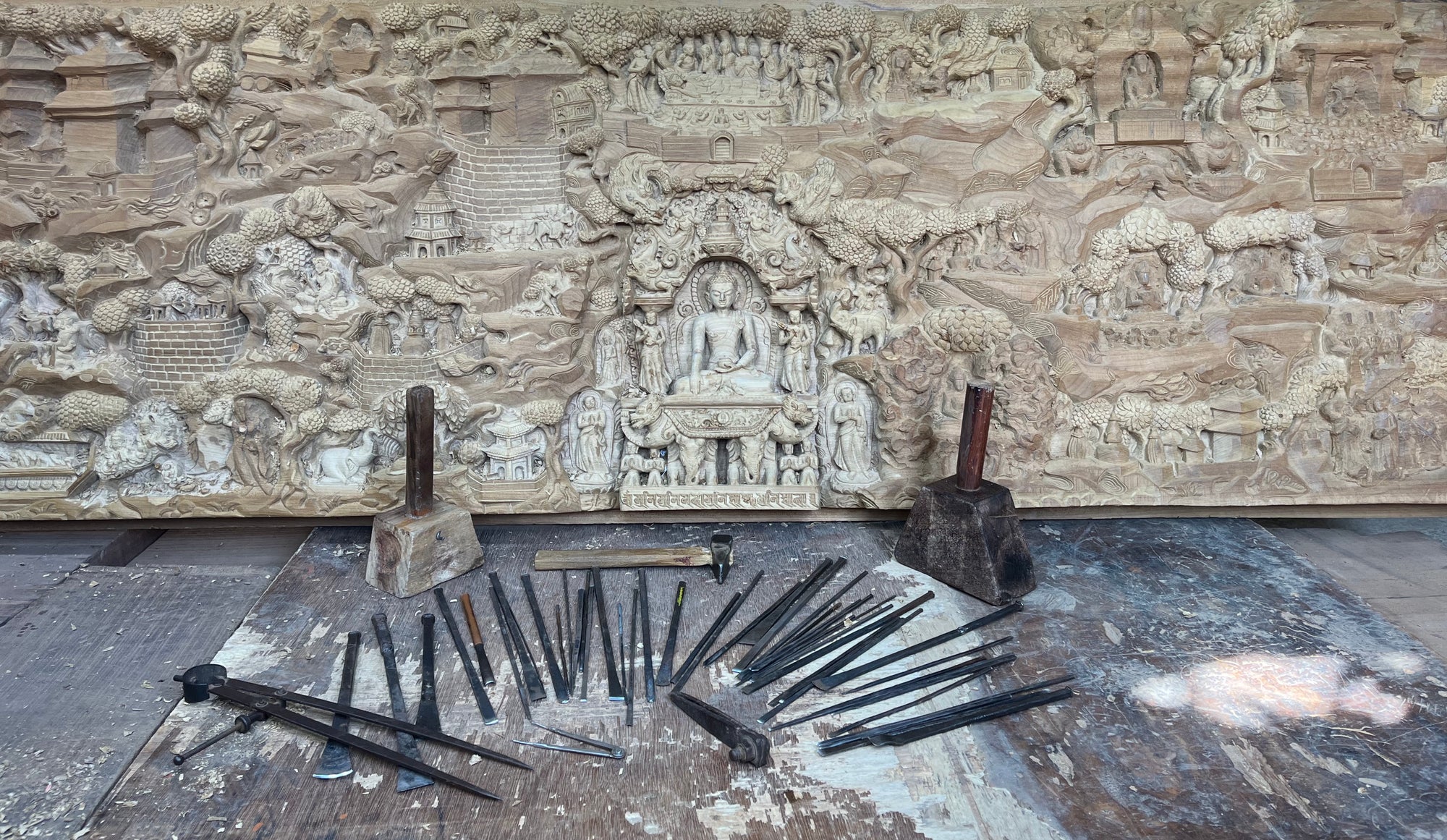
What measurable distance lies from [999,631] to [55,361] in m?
5.53

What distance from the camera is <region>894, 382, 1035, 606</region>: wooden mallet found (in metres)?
5.29

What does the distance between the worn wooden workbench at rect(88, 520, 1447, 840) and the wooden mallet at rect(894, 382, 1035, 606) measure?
0.13 meters

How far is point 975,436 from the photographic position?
538 centimetres

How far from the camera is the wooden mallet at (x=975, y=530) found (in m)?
5.29

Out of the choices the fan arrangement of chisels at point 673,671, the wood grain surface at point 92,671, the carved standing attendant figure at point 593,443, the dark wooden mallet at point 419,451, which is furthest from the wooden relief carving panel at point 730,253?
the fan arrangement of chisels at point 673,671

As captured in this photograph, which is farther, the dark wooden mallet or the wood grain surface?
the dark wooden mallet

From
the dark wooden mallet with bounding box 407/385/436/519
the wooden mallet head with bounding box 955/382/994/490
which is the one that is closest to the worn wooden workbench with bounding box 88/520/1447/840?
the dark wooden mallet with bounding box 407/385/436/519

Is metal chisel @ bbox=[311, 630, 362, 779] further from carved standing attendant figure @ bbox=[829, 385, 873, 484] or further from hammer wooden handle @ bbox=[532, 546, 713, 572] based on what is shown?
carved standing attendant figure @ bbox=[829, 385, 873, 484]

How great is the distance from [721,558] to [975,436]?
1.52 meters

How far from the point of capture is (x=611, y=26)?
5.77 m

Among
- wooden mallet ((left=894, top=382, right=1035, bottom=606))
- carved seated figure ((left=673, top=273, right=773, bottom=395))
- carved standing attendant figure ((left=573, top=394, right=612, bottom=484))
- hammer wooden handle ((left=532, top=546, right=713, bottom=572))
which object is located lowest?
hammer wooden handle ((left=532, top=546, right=713, bottom=572))

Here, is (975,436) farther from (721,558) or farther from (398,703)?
(398,703)

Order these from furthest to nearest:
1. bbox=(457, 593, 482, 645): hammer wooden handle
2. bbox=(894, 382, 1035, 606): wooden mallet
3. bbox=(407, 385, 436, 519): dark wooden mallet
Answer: bbox=(407, 385, 436, 519): dark wooden mallet, bbox=(894, 382, 1035, 606): wooden mallet, bbox=(457, 593, 482, 645): hammer wooden handle

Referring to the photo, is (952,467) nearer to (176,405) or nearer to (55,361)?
(176,405)
